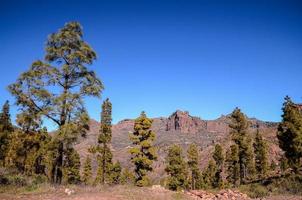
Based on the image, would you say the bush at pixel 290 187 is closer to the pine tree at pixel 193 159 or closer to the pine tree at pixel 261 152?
the pine tree at pixel 193 159

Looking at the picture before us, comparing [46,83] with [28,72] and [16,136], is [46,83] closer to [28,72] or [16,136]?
[28,72]

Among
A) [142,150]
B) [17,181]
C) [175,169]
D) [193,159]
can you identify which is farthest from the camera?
[193,159]

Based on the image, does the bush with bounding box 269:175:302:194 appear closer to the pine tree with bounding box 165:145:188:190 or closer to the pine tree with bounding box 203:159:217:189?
the pine tree with bounding box 165:145:188:190

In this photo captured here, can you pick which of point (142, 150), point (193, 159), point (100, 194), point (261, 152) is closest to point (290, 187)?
point (100, 194)

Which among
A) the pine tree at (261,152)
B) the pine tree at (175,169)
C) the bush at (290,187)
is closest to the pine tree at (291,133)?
the bush at (290,187)

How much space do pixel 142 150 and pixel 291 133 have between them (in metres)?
19.9

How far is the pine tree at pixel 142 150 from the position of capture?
41.3 meters

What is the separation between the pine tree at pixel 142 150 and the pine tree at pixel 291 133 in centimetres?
1766

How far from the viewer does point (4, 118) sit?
59438 mm

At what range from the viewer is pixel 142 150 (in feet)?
139

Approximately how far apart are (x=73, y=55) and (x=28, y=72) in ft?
10.9

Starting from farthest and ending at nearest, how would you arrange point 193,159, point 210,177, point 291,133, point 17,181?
point 210,177 → point 193,159 → point 291,133 → point 17,181

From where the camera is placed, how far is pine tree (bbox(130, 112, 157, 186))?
136ft

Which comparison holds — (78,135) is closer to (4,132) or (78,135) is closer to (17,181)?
(17,181)
